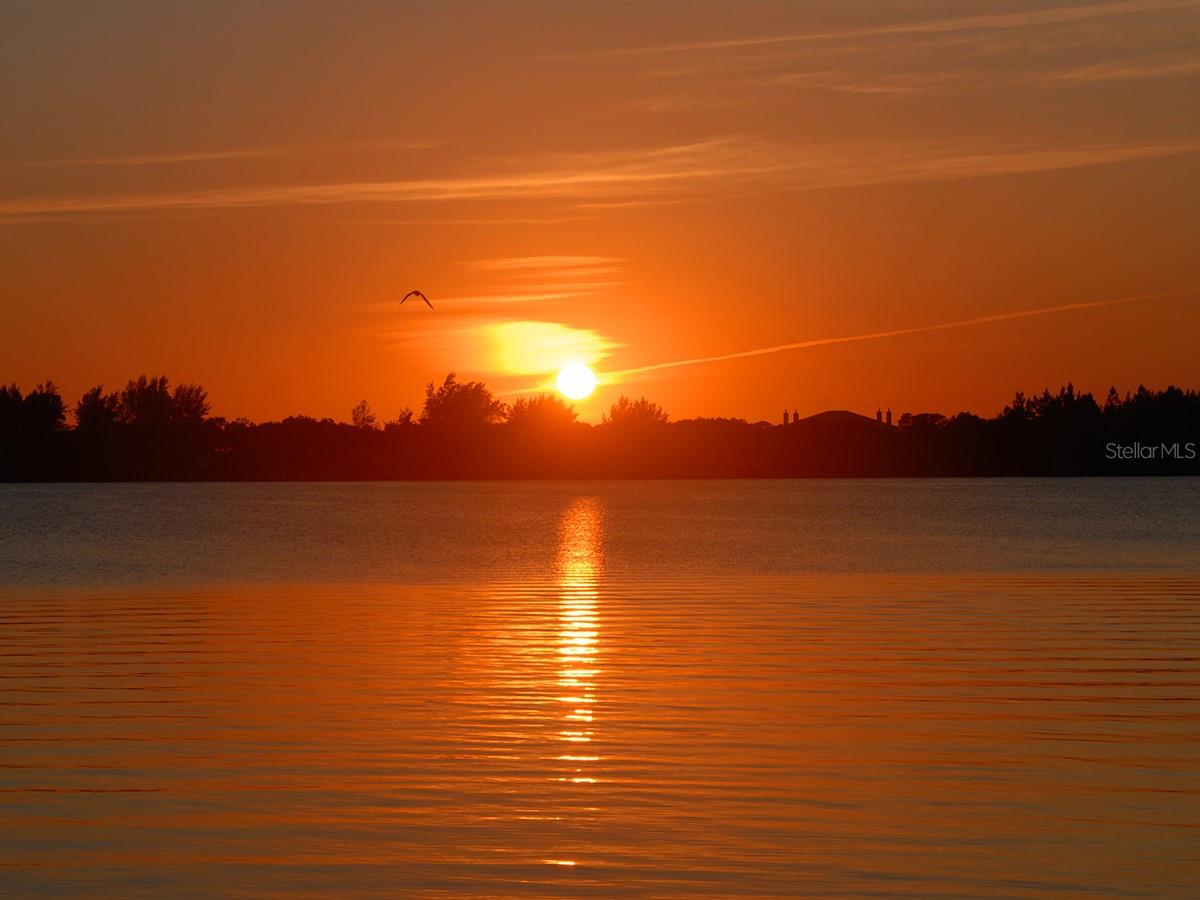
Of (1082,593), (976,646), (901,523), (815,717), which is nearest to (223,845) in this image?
(815,717)

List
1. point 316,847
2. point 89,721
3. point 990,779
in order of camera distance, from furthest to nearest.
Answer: point 89,721 < point 990,779 < point 316,847

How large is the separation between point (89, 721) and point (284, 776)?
4.66m

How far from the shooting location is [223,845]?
13.3 metres

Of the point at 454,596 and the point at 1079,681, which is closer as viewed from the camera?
the point at 1079,681

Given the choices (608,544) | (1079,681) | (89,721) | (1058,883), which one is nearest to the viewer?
(1058,883)

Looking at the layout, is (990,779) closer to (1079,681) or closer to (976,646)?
(1079,681)

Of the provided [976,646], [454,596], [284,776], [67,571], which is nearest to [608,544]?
[67,571]

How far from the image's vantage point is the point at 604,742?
712 inches

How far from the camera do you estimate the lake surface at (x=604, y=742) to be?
12609 millimetres

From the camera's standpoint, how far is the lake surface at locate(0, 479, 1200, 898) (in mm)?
12609

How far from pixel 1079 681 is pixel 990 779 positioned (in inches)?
304

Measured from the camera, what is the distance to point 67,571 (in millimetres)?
54781

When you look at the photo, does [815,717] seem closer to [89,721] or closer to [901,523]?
[89,721]

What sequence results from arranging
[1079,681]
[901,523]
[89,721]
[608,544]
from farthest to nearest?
[901,523] → [608,544] → [1079,681] → [89,721]
